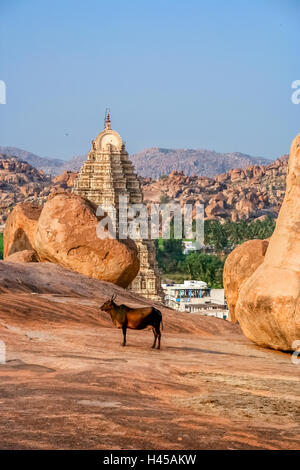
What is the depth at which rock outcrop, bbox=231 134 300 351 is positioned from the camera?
11.2 metres

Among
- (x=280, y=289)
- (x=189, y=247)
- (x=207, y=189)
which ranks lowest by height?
(x=189, y=247)

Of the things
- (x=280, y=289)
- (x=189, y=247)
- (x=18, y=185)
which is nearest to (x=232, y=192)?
(x=18, y=185)

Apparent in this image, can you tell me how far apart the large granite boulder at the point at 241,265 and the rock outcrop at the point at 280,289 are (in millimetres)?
5523

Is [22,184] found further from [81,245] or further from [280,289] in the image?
[280,289]

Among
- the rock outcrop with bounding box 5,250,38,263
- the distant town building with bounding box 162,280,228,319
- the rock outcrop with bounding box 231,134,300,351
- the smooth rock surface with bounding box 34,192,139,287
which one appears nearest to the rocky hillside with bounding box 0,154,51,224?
the distant town building with bounding box 162,280,228,319

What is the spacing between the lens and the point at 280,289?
11.3m

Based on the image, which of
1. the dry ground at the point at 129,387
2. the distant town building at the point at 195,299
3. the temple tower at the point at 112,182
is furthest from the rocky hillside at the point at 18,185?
the dry ground at the point at 129,387

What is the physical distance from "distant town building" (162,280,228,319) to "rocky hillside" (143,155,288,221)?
3086 inches

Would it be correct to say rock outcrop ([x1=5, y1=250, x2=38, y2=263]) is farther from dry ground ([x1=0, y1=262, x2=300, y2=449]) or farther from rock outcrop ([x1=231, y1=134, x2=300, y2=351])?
rock outcrop ([x1=231, y1=134, x2=300, y2=351])

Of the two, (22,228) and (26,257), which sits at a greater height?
(22,228)

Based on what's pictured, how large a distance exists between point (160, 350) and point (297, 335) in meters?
2.01

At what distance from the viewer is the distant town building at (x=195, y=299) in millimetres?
51328

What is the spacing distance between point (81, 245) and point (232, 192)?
470ft
